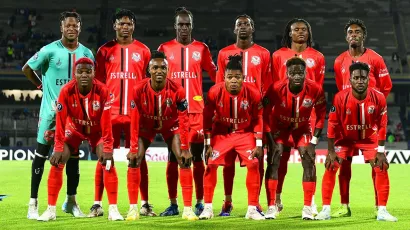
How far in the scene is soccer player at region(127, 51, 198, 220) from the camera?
8195mm

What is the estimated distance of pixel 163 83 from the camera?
27.2 feet

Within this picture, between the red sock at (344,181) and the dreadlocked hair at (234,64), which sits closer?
the dreadlocked hair at (234,64)

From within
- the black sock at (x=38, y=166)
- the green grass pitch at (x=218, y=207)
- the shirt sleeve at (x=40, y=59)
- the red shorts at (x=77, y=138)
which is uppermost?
the shirt sleeve at (x=40, y=59)

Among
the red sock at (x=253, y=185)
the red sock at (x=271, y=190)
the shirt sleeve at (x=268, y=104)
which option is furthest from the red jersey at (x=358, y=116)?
the red sock at (x=253, y=185)

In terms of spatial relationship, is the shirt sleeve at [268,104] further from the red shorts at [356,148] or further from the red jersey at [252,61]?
the red shorts at [356,148]

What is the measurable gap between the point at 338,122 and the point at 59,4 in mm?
32322

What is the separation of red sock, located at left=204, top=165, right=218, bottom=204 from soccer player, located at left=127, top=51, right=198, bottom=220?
0.19 metres

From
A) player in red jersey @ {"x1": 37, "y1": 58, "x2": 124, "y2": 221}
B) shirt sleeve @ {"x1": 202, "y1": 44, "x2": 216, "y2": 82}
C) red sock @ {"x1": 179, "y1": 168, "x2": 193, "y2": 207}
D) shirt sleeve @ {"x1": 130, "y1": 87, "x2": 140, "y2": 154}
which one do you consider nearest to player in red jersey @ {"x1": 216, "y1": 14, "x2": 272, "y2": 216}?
shirt sleeve @ {"x1": 202, "y1": 44, "x2": 216, "y2": 82}

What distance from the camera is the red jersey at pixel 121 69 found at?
352 inches

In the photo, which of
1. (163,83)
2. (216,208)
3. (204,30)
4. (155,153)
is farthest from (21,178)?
(204,30)

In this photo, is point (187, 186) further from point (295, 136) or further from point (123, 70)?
point (123, 70)

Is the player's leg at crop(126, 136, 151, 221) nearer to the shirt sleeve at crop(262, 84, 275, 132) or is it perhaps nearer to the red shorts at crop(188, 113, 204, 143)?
the red shorts at crop(188, 113, 204, 143)

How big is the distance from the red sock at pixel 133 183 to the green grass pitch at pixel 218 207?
260 millimetres

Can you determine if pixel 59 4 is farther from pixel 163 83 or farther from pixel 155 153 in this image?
pixel 163 83
